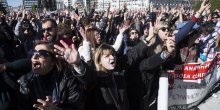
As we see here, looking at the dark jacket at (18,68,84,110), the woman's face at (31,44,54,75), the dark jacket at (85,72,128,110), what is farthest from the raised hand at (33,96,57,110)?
the dark jacket at (85,72,128,110)

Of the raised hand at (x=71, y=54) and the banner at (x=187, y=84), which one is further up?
the raised hand at (x=71, y=54)

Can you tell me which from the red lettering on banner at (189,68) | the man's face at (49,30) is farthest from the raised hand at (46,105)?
the red lettering on banner at (189,68)

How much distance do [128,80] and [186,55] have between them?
310 centimetres

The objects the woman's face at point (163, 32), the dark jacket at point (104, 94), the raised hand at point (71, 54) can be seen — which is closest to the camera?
the raised hand at point (71, 54)

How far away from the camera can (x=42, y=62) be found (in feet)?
12.4

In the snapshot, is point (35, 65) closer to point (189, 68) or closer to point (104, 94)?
point (104, 94)

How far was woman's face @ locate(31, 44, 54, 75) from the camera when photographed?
12.4ft

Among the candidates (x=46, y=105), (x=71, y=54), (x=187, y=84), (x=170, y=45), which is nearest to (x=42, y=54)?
(x=71, y=54)

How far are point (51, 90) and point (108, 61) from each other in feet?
3.33

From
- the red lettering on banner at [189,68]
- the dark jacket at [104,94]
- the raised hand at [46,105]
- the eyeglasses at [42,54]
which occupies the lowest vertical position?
the red lettering on banner at [189,68]

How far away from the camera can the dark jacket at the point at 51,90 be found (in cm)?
371

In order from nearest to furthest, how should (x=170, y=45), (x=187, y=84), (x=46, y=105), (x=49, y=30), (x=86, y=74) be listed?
(x=46, y=105)
(x=86, y=74)
(x=170, y=45)
(x=49, y=30)
(x=187, y=84)

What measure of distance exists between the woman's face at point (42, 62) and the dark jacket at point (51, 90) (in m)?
0.04

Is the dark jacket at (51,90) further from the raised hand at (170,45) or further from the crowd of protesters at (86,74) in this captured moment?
the raised hand at (170,45)
